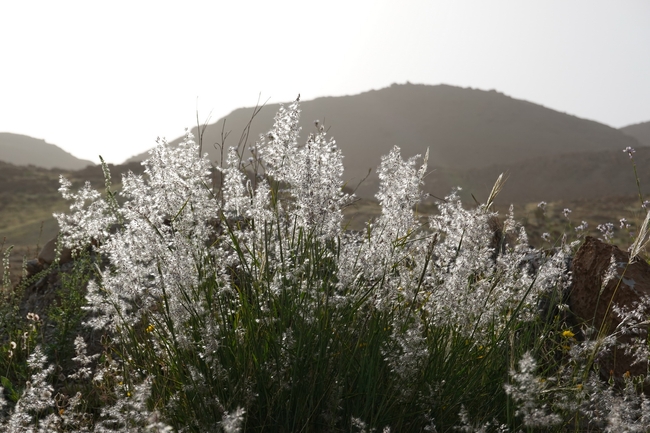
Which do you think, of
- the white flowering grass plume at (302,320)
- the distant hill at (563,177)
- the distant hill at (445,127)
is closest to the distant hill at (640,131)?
the distant hill at (445,127)

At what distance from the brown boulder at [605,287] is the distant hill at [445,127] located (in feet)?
209

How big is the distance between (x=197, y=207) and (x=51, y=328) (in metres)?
4.12

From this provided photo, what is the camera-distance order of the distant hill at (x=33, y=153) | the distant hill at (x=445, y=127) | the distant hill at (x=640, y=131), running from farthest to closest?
the distant hill at (x=640, y=131), the distant hill at (x=33, y=153), the distant hill at (x=445, y=127)

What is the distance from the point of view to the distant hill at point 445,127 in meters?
77.3

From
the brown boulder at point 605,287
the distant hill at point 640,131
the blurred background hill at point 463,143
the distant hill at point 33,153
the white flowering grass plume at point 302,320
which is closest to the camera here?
the white flowering grass plume at point 302,320

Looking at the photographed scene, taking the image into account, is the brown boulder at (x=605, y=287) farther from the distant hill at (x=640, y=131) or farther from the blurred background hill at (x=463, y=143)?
the distant hill at (x=640, y=131)

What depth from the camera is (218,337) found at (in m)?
2.32

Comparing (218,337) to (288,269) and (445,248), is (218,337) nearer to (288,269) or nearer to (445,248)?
(288,269)

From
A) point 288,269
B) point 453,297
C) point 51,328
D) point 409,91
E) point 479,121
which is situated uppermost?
point 409,91

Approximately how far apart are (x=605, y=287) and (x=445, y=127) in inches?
3407

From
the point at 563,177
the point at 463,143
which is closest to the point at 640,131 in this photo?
the point at 463,143

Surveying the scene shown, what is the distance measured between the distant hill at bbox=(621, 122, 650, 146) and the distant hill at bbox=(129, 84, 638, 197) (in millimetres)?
16771

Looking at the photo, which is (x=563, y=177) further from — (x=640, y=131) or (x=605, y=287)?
(x=640, y=131)

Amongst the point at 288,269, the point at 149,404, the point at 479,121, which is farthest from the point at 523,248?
the point at 479,121
